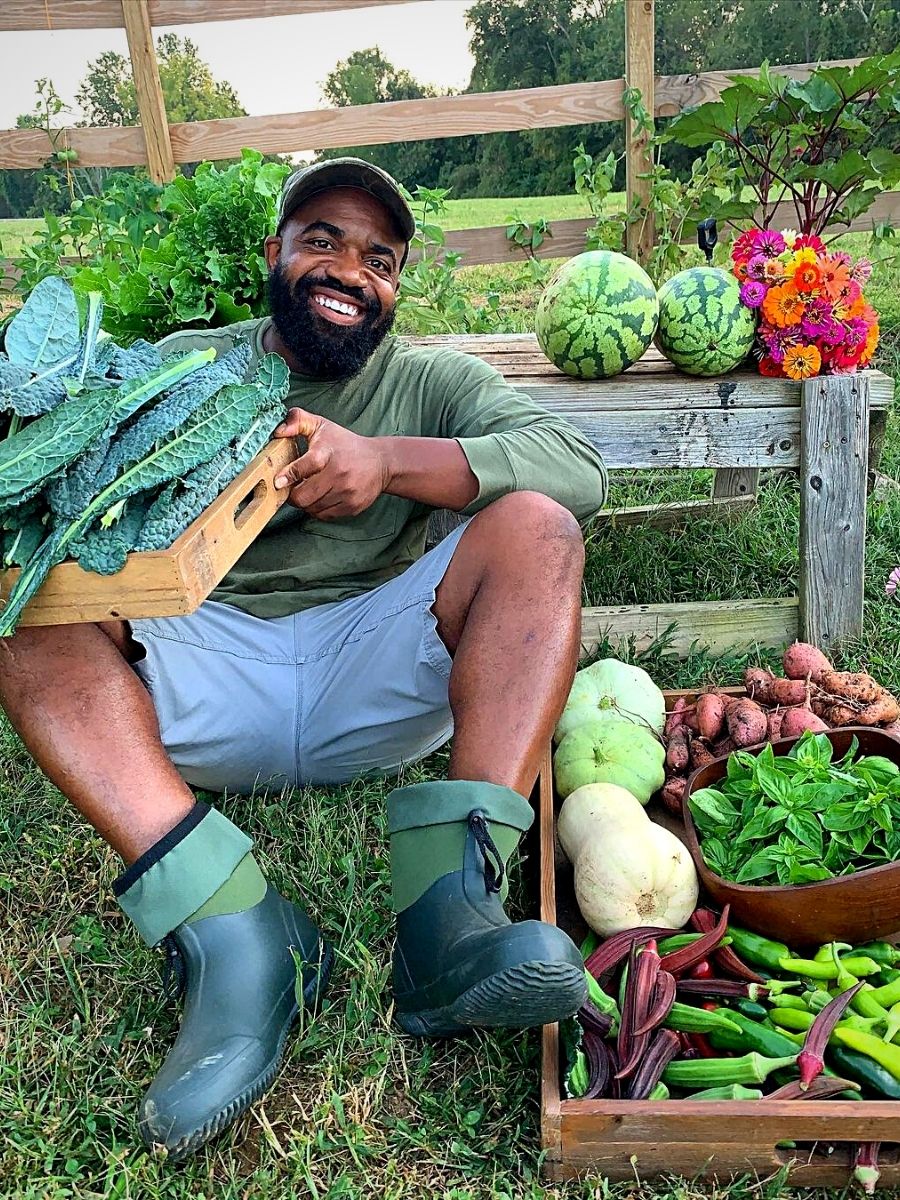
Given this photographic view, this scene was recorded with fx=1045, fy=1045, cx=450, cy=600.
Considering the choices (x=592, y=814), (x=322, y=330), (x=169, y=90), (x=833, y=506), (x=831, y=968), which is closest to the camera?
(x=831, y=968)

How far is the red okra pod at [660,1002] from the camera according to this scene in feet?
6.13

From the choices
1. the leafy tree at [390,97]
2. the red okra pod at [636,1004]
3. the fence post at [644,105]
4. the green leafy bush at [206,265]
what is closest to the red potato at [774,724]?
the red okra pod at [636,1004]

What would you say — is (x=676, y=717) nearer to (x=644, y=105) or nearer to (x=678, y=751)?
(x=678, y=751)

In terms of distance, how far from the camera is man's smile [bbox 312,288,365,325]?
2.53 metres

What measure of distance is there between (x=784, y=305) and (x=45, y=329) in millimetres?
2090

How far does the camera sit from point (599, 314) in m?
2.96

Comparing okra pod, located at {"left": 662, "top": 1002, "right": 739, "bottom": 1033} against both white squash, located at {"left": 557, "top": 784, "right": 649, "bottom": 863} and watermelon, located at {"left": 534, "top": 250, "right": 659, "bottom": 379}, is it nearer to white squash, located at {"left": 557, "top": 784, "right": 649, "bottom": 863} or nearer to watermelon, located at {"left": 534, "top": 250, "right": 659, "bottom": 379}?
white squash, located at {"left": 557, "top": 784, "right": 649, "bottom": 863}

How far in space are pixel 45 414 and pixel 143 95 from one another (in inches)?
206

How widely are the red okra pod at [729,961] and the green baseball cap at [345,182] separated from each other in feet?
5.80

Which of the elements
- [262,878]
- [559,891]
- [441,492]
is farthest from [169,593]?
[559,891]

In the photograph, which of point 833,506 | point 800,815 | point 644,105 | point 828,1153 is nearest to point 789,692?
point 800,815

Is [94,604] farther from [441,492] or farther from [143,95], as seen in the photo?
[143,95]

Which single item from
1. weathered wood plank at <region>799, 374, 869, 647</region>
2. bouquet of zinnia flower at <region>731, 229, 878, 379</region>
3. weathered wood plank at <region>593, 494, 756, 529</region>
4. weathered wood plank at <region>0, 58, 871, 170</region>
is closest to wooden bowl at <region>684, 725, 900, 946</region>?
weathered wood plank at <region>799, 374, 869, 647</region>

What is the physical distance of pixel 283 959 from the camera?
6.31 ft
